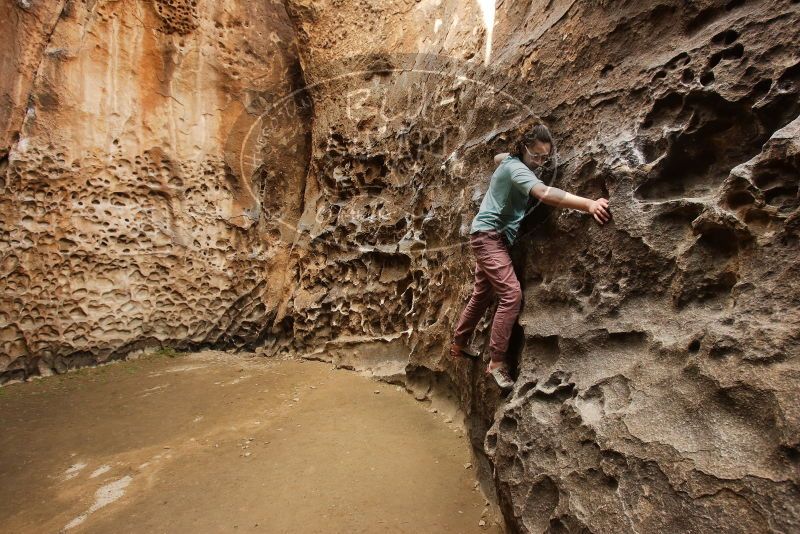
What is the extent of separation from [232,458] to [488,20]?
3799mm

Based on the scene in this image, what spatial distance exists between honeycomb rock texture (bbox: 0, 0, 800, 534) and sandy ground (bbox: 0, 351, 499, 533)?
1.25 ft

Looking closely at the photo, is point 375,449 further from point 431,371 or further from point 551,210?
point 551,210

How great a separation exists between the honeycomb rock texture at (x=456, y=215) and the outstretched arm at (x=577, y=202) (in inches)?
2.1

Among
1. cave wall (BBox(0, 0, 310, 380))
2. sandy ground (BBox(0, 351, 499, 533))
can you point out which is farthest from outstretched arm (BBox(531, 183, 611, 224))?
cave wall (BBox(0, 0, 310, 380))

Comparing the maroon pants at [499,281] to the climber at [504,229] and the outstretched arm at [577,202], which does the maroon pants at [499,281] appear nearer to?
the climber at [504,229]

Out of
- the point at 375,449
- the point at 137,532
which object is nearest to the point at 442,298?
the point at 375,449

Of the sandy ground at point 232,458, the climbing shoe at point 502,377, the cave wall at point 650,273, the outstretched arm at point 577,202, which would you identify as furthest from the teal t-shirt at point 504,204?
the sandy ground at point 232,458

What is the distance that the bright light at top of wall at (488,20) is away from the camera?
3.55 metres

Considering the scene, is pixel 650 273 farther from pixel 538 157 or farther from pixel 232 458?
pixel 232 458

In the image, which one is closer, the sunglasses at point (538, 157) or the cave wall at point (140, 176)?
the sunglasses at point (538, 157)

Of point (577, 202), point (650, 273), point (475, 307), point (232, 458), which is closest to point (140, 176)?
point (232, 458)

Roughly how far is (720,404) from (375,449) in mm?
2150

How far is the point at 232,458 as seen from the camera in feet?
9.89

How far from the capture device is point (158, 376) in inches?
184
